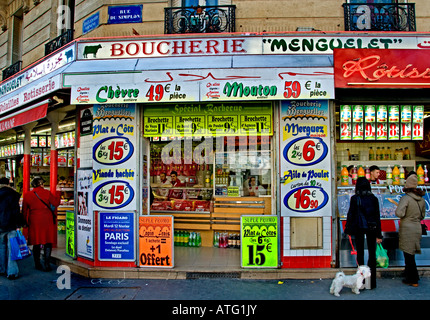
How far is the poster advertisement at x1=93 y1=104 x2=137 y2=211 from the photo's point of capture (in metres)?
6.38

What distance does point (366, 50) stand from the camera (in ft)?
19.9

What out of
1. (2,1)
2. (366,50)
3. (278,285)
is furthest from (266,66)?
Result: (2,1)

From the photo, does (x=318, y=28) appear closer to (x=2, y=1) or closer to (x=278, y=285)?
(x=278, y=285)

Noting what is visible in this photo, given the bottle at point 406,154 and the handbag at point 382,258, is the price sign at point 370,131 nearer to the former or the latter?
the bottle at point 406,154

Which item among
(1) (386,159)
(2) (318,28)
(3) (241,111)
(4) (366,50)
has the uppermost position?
(2) (318,28)

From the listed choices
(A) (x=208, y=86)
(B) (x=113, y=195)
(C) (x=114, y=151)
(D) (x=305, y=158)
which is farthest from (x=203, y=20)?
(B) (x=113, y=195)

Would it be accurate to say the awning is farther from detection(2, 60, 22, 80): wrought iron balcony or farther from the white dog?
the white dog

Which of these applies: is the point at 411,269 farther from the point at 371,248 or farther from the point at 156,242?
the point at 156,242

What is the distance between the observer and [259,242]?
610 cm

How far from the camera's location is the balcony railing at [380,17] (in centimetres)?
699

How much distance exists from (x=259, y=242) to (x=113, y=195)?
316 centimetres
